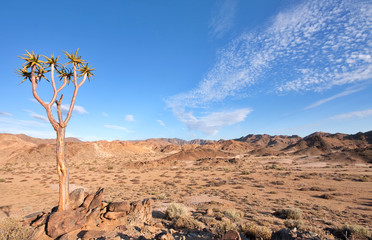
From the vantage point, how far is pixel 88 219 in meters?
7.45

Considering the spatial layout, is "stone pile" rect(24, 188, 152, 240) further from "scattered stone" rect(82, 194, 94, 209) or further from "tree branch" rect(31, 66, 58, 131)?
"tree branch" rect(31, 66, 58, 131)

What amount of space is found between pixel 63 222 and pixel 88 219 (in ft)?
3.07

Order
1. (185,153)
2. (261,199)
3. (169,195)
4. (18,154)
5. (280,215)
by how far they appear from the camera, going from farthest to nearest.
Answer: (185,153) < (18,154) < (169,195) < (261,199) < (280,215)

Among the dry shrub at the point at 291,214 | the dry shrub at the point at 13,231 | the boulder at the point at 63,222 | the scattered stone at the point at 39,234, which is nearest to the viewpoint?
the dry shrub at the point at 13,231

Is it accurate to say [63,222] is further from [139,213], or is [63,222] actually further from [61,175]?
[139,213]

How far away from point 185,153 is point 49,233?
168 feet

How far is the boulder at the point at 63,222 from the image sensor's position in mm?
6512

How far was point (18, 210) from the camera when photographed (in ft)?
37.2

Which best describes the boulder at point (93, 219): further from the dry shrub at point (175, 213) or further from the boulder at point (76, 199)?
the dry shrub at point (175, 213)

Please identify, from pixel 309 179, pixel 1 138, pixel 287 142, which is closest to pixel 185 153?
pixel 309 179

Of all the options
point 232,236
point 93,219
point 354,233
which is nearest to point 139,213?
point 93,219

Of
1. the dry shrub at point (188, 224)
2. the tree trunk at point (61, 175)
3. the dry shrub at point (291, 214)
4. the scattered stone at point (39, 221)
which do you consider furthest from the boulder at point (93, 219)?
the dry shrub at point (291, 214)

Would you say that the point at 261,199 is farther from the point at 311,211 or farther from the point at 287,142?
the point at 287,142

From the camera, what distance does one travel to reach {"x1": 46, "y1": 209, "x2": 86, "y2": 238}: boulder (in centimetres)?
651
